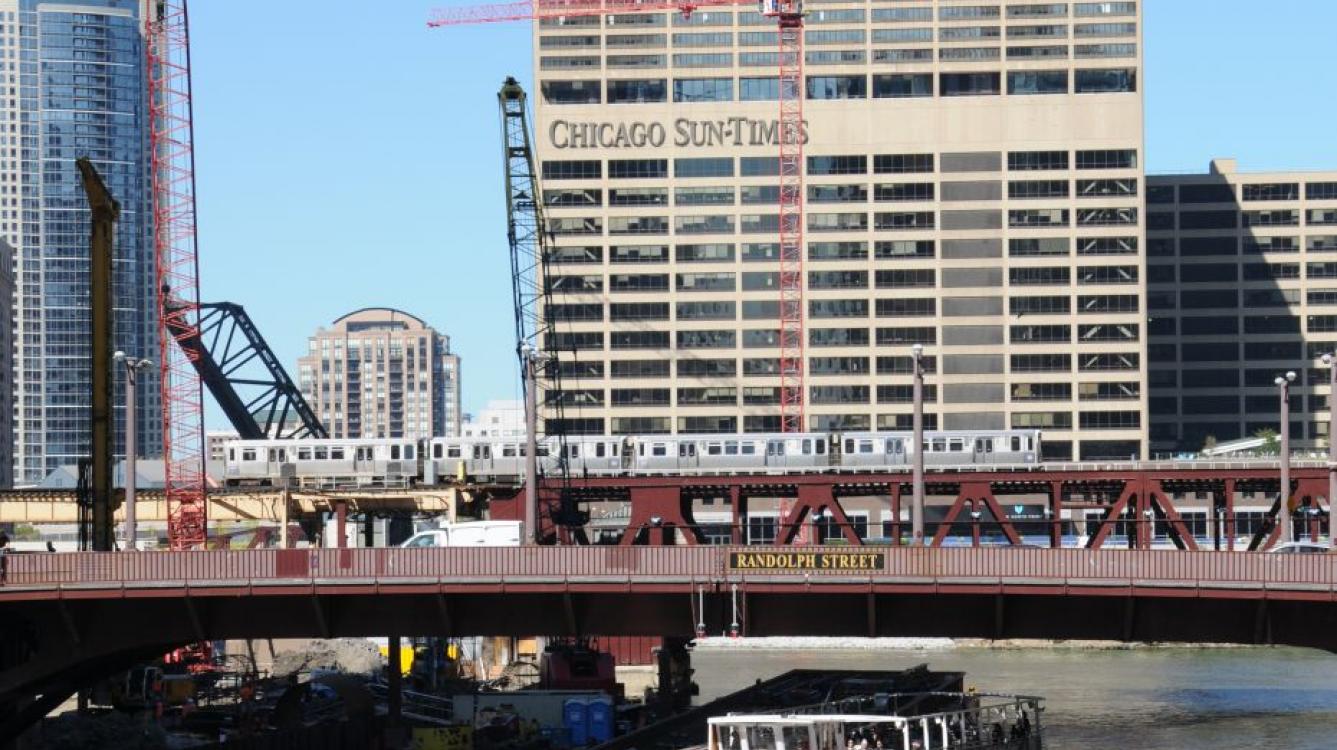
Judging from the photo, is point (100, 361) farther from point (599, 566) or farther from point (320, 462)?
point (320, 462)

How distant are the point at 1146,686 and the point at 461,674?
41.6 m

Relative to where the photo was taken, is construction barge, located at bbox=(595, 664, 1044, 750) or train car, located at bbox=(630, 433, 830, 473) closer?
construction barge, located at bbox=(595, 664, 1044, 750)

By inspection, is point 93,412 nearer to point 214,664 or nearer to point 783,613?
point 214,664

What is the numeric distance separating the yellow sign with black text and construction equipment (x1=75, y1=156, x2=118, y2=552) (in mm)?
33889

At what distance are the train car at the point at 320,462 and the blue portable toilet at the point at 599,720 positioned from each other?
7491 centimetres

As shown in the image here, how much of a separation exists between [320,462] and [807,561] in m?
98.5

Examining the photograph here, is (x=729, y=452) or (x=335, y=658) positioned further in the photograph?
(x=729, y=452)

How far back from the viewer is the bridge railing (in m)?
67.8

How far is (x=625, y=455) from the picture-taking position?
163m

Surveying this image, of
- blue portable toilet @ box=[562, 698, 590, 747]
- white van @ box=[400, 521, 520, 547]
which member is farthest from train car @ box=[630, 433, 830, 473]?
blue portable toilet @ box=[562, 698, 590, 747]

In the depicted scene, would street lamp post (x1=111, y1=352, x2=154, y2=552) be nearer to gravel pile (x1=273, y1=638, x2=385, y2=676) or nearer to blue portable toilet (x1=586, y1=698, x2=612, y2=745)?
blue portable toilet (x1=586, y1=698, x2=612, y2=745)

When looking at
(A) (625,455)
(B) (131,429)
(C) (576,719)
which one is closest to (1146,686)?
(C) (576,719)

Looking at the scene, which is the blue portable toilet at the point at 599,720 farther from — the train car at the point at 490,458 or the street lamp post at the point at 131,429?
the train car at the point at 490,458

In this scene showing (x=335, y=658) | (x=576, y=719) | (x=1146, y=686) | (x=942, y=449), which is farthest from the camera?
(x=942, y=449)
